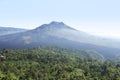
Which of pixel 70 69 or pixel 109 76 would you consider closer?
pixel 109 76

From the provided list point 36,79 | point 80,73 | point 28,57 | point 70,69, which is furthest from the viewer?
point 28,57

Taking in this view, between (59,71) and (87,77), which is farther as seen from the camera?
(59,71)

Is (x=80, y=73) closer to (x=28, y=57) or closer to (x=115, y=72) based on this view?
(x=115, y=72)

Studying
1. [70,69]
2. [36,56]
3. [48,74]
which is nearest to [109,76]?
[70,69]

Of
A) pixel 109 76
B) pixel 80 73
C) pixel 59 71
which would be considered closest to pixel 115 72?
pixel 109 76

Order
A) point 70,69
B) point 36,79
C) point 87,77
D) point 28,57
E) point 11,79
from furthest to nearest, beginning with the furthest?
point 28,57 → point 70,69 → point 87,77 → point 36,79 → point 11,79

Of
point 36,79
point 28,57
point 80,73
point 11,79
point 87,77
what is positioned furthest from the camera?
point 28,57

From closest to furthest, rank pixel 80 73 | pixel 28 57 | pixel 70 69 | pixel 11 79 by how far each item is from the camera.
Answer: pixel 11 79 → pixel 80 73 → pixel 70 69 → pixel 28 57

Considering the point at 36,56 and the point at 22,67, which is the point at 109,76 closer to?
the point at 22,67
